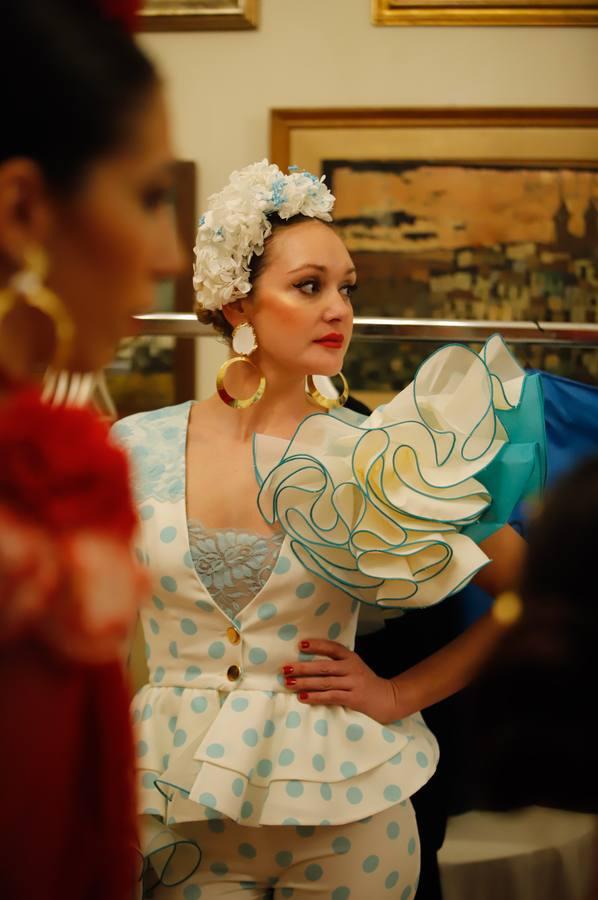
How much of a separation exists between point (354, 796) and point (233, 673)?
0.21 m

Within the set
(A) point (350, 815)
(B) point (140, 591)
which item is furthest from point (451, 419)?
(B) point (140, 591)

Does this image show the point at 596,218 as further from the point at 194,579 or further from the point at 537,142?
the point at 194,579

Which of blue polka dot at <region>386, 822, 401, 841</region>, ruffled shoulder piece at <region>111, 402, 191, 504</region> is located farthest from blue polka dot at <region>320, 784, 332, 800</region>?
ruffled shoulder piece at <region>111, 402, 191, 504</region>

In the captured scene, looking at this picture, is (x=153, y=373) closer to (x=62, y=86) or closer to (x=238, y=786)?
(x=238, y=786)

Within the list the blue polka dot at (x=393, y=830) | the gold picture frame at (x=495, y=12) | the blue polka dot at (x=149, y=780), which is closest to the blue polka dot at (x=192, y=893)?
the blue polka dot at (x=149, y=780)

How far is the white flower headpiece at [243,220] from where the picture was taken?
1.45 metres

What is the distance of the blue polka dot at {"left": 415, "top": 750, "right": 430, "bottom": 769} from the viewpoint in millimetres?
1292

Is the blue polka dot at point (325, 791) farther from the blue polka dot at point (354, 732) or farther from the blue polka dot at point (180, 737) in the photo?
the blue polka dot at point (180, 737)

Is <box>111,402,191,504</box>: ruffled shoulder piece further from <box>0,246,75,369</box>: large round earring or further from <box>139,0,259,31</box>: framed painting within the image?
<box>139,0,259,31</box>: framed painting

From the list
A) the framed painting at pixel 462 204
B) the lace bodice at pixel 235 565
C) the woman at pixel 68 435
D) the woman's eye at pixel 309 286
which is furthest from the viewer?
the framed painting at pixel 462 204

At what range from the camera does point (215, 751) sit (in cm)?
120

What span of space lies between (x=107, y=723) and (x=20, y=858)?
0.28 ft

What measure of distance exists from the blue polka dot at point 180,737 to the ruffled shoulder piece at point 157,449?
299 mm

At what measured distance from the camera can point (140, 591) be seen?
0.57m
